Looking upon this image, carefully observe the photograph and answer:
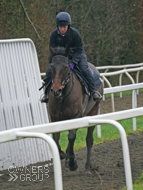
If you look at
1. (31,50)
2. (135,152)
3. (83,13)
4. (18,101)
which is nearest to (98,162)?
(135,152)

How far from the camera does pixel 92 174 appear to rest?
18.2 feet

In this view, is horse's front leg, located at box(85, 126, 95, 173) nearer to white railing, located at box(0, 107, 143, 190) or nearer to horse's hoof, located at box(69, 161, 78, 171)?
horse's hoof, located at box(69, 161, 78, 171)

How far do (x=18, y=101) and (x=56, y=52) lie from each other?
0.85 meters

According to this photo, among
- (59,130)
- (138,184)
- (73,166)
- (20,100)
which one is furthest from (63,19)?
(59,130)

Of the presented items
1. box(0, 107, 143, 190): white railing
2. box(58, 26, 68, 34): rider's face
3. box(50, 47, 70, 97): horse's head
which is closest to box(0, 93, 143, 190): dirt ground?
box(0, 107, 143, 190): white railing

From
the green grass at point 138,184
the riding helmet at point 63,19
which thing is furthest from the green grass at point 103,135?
the green grass at point 138,184

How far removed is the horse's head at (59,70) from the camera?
543 cm

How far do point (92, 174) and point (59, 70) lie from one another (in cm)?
136

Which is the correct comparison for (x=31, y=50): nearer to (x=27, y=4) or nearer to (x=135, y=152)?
(x=135, y=152)

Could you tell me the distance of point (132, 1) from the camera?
1939 cm
